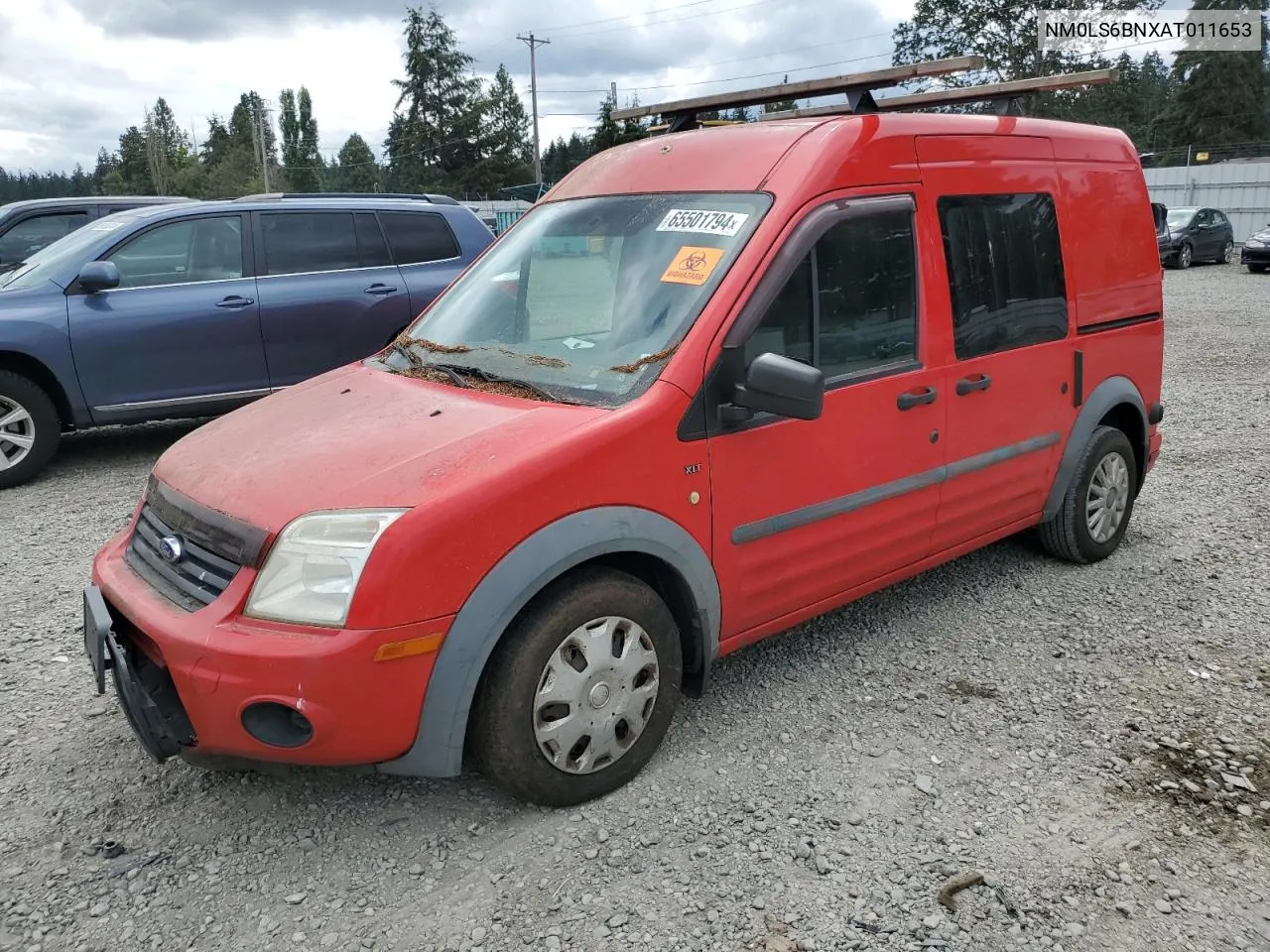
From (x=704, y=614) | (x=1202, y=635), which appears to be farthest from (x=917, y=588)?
(x=704, y=614)

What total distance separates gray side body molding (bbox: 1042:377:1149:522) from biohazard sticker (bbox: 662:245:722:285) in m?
2.23

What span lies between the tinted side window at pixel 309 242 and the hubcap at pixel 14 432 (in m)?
1.88

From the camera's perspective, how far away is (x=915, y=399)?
3.61 metres

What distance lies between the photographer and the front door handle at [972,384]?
380 centimetres

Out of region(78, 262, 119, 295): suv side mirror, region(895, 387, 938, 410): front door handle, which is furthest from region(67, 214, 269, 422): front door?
region(895, 387, 938, 410): front door handle

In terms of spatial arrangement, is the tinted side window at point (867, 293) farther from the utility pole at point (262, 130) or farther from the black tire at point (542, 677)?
the utility pole at point (262, 130)

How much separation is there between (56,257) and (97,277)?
2.24 feet

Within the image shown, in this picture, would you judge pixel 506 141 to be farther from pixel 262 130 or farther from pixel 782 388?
pixel 782 388

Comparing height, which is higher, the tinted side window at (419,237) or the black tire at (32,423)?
the tinted side window at (419,237)

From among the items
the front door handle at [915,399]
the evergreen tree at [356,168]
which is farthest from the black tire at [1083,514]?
the evergreen tree at [356,168]

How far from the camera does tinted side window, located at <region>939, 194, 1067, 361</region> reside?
381cm

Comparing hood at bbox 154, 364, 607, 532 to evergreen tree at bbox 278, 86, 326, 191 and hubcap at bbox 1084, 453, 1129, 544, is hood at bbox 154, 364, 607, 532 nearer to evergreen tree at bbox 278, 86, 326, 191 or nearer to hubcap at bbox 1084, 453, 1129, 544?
hubcap at bbox 1084, 453, 1129, 544

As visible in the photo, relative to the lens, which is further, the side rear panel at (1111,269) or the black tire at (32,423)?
the black tire at (32,423)

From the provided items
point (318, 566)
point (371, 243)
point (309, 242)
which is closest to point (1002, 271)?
point (318, 566)
